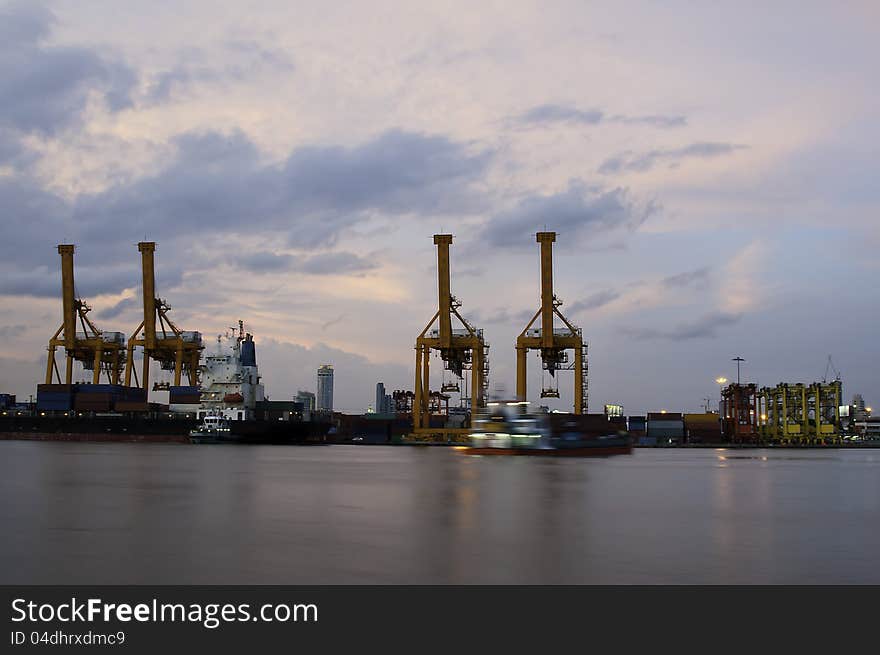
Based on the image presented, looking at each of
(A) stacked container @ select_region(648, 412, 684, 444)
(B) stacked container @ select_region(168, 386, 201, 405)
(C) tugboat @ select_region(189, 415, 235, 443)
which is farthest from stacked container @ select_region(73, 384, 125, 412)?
(A) stacked container @ select_region(648, 412, 684, 444)

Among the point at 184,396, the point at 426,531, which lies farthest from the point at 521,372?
the point at 426,531

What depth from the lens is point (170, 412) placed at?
11175 cm

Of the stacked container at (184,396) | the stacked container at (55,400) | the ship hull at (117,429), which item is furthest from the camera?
the stacked container at (184,396)

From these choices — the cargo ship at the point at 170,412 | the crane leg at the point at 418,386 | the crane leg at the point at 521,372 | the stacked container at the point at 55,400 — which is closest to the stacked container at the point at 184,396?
the cargo ship at the point at 170,412

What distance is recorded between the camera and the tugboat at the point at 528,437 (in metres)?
79.1

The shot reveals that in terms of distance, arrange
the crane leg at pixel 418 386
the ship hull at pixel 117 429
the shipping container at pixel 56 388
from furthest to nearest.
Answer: the shipping container at pixel 56 388, the ship hull at pixel 117 429, the crane leg at pixel 418 386

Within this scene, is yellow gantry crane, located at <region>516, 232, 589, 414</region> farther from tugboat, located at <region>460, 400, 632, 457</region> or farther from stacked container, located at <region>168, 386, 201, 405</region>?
stacked container, located at <region>168, 386, 201, 405</region>

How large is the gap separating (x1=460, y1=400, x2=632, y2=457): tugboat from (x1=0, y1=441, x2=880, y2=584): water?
37.1 meters

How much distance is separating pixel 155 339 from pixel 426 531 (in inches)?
4007

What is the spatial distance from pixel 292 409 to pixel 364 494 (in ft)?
269

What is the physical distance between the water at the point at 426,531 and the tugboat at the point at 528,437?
122 feet

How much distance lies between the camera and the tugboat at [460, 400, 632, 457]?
7912cm

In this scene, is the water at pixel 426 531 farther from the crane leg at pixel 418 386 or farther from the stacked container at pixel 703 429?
the stacked container at pixel 703 429
